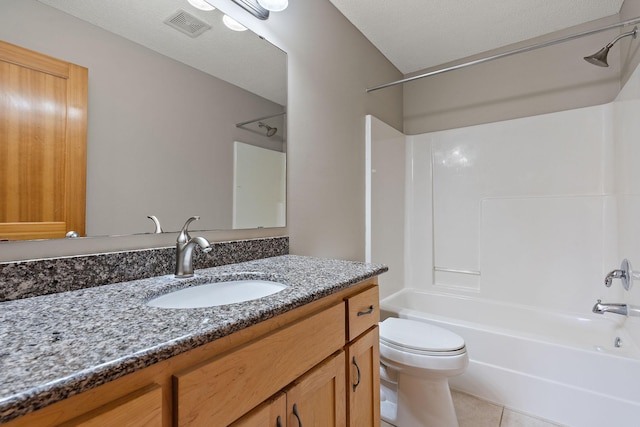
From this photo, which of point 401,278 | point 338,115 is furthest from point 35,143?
point 401,278

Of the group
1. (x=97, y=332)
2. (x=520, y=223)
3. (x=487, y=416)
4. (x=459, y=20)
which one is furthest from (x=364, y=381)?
(x=459, y=20)

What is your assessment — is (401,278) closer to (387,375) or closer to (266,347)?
(387,375)

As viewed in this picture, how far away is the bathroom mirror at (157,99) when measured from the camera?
89 cm

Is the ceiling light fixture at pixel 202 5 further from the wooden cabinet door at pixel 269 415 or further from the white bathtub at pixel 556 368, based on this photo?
the white bathtub at pixel 556 368

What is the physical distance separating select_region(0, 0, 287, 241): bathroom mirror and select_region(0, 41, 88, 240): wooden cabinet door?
0.10 ft

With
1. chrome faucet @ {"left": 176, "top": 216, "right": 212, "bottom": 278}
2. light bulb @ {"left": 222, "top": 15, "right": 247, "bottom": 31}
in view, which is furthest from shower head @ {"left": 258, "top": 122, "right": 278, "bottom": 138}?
chrome faucet @ {"left": 176, "top": 216, "right": 212, "bottom": 278}

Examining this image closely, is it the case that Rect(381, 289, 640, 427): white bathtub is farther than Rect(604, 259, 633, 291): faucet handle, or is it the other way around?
Rect(604, 259, 633, 291): faucet handle

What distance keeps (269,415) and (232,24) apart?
57.5 inches

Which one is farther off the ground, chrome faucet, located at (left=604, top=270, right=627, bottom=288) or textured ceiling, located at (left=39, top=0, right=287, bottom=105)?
textured ceiling, located at (left=39, top=0, right=287, bottom=105)

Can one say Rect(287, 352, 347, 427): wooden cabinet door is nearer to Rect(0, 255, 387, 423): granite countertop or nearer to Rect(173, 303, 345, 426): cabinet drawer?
Rect(173, 303, 345, 426): cabinet drawer

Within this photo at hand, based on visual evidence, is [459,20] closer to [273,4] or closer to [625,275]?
[273,4]

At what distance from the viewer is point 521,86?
2387 mm

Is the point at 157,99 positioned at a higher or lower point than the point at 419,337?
higher

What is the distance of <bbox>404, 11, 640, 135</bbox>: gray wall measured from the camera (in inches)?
83.0
